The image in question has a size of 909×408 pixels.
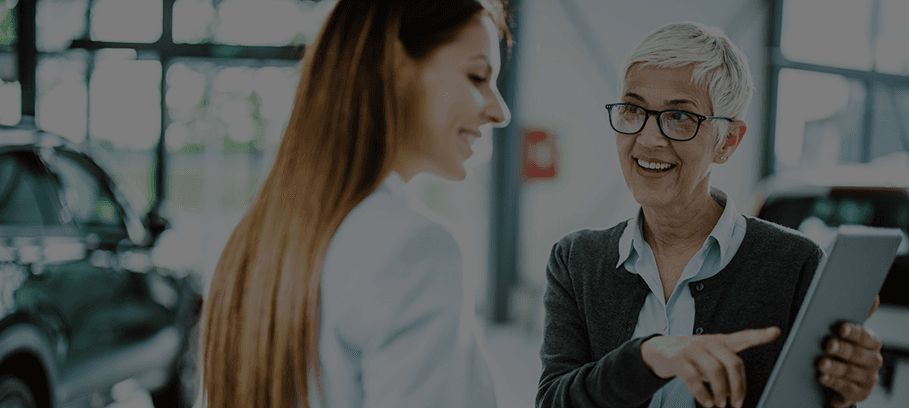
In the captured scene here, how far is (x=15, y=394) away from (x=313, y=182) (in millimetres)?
2405

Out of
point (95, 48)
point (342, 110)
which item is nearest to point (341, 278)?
point (342, 110)

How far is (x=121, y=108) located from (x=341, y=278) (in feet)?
20.8

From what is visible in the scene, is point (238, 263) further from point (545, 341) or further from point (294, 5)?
point (294, 5)

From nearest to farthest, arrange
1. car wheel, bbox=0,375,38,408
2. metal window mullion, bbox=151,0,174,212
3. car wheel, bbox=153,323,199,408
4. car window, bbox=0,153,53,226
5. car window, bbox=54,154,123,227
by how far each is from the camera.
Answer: car wheel, bbox=0,375,38,408 → car window, bbox=0,153,53,226 → car window, bbox=54,154,123,227 → car wheel, bbox=153,323,199,408 → metal window mullion, bbox=151,0,174,212

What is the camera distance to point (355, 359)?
0.67 m

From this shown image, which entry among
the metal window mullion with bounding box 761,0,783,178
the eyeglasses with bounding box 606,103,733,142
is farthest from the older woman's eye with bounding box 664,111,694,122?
the metal window mullion with bounding box 761,0,783,178

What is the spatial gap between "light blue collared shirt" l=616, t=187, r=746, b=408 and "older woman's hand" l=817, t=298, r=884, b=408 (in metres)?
0.34

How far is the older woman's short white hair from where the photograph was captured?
49.1 inches

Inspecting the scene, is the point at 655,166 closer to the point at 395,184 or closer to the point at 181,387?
the point at 395,184

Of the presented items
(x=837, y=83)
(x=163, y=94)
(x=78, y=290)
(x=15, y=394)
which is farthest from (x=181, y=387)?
(x=837, y=83)

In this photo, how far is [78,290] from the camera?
2803mm

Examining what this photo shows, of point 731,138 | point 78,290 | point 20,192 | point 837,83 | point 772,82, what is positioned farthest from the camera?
point 837,83

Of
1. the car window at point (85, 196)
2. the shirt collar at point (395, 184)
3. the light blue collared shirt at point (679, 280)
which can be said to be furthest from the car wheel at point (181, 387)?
the shirt collar at point (395, 184)

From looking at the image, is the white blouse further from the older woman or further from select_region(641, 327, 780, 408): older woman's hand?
the older woman
